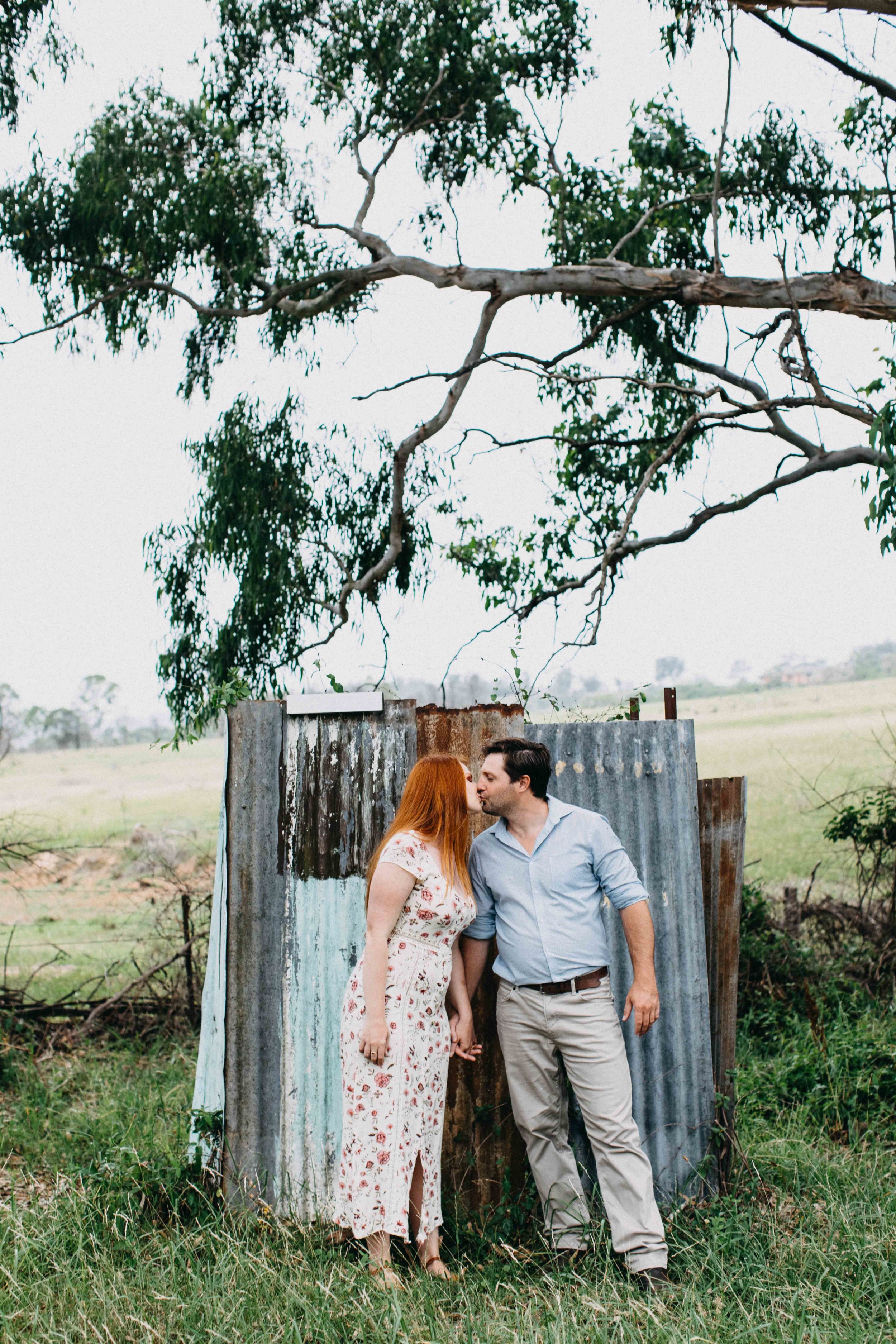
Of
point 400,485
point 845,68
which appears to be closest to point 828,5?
point 845,68

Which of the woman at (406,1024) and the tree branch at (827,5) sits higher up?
the tree branch at (827,5)

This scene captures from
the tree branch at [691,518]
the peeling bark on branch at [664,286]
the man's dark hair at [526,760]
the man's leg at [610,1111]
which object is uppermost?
the peeling bark on branch at [664,286]

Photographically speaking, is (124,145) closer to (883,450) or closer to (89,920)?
(883,450)

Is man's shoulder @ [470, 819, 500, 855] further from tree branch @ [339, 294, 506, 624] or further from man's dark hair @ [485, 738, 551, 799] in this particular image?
tree branch @ [339, 294, 506, 624]

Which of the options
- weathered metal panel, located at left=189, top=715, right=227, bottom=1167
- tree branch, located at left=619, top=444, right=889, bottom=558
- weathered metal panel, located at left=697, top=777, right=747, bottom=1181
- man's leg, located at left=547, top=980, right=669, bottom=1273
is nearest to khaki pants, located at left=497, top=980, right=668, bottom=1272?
man's leg, located at left=547, top=980, right=669, bottom=1273

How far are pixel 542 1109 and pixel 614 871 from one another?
0.89m

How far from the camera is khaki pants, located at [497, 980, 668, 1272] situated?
3.62m

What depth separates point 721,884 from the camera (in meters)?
4.42

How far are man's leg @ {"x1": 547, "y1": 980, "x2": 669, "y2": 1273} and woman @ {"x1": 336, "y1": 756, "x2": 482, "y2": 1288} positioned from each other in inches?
17.0

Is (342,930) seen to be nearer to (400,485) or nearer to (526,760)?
(526,760)

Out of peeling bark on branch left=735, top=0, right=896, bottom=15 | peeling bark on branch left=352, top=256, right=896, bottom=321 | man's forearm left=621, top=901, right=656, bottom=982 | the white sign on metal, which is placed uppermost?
peeling bark on branch left=735, top=0, right=896, bottom=15

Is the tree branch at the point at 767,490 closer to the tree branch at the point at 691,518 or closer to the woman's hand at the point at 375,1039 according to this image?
the tree branch at the point at 691,518

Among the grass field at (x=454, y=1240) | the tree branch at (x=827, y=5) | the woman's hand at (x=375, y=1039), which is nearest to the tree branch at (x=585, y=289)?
the tree branch at (x=827, y=5)

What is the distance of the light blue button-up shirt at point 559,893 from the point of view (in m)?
3.77
